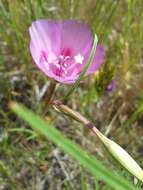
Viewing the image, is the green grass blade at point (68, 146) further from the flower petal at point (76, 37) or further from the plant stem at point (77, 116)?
the flower petal at point (76, 37)

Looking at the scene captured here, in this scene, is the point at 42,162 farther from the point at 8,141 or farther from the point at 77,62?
the point at 77,62

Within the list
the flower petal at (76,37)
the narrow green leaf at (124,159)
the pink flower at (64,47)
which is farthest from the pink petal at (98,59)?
the narrow green leaf at (124,159)

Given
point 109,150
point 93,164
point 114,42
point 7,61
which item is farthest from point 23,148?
point 93,164

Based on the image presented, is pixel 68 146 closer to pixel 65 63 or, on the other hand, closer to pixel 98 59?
pixel 98 59

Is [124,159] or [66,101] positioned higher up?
[124,159]

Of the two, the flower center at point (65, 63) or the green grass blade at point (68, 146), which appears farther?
the flower center at point (65, 63)

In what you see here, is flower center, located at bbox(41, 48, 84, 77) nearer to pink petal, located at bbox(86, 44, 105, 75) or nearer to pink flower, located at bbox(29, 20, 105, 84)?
pink flower, located at bbox(29, 20, 105, 84)

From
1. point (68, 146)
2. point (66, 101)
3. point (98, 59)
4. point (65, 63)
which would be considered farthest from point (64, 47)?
point (68, 146)
